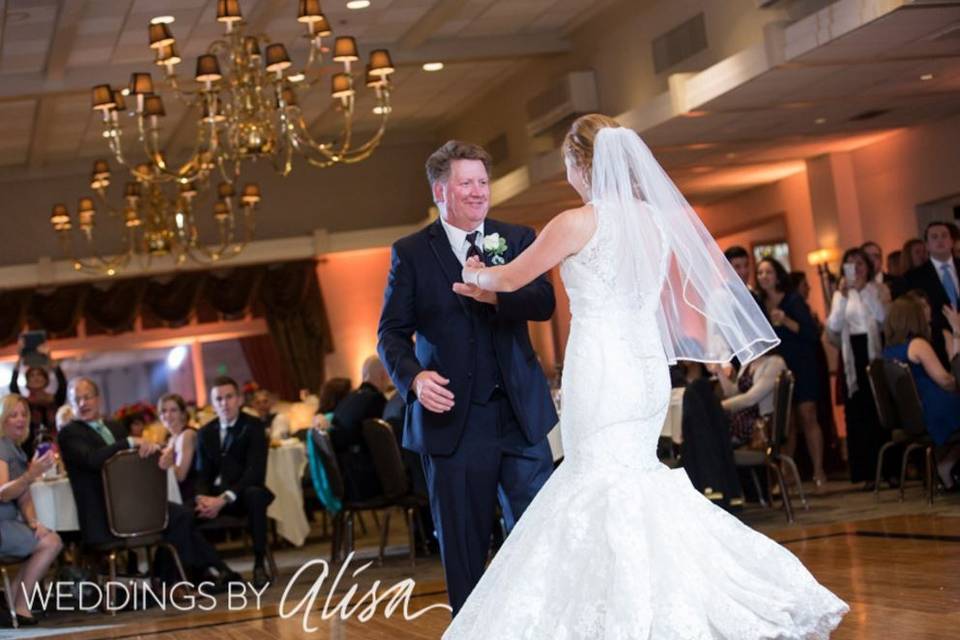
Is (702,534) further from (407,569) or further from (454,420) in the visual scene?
(407,569)

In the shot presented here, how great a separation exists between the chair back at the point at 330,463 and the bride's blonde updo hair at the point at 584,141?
551 cm

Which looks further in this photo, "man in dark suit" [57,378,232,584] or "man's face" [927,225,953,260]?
"man's face" [927,225,953,260]

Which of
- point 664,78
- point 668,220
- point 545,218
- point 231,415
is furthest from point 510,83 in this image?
point 668,220

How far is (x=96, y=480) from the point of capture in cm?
846

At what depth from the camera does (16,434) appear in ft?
26.8

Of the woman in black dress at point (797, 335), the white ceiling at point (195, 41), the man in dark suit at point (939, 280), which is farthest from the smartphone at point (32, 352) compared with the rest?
the man in dark suit at point (939, 280)

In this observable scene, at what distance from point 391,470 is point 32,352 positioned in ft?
10.2

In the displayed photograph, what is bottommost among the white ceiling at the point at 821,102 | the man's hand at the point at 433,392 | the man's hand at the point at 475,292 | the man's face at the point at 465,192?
the man's hand at the point at 433,392

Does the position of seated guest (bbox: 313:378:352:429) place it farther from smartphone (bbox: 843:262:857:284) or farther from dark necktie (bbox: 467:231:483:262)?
dark necktie (bbox: 467:231:483:262)

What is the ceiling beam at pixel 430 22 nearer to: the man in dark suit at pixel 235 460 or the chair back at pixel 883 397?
the man in dark suit at pixel 235 460

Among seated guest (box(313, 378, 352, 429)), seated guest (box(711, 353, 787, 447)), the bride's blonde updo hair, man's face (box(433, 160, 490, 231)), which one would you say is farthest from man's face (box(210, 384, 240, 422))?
the bride's blonde updo hair

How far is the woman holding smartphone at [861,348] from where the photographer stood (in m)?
10.4

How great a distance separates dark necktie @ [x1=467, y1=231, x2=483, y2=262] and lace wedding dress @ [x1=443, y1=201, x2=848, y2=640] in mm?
265

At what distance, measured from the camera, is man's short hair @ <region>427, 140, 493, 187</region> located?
13.4ft
